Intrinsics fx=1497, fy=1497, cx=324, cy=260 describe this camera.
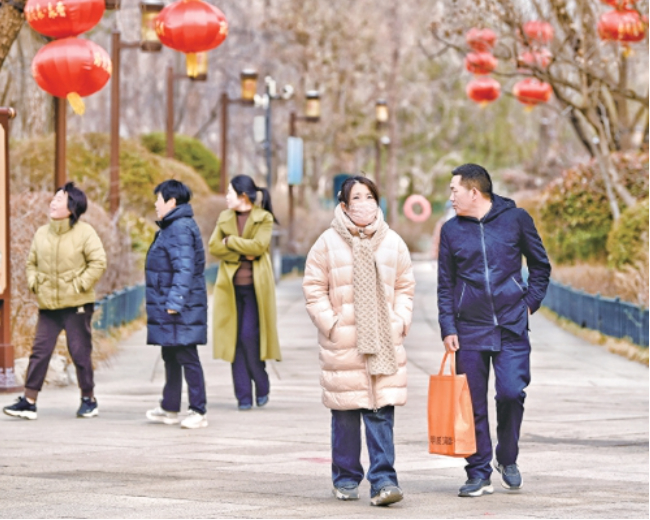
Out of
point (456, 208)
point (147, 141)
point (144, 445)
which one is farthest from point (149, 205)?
point (456, 208)

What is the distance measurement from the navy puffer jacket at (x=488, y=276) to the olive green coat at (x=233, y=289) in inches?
163

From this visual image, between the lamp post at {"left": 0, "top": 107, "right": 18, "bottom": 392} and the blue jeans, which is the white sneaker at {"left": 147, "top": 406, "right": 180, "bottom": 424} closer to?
the lamp post at {"left": 0, "top": 107, "right": 18, "bottom": 392}

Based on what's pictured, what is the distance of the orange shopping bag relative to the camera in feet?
25.3

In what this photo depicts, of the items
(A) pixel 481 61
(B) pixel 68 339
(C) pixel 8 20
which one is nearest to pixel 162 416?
(B) pixel 68 339

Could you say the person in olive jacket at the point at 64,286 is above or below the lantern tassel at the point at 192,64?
below

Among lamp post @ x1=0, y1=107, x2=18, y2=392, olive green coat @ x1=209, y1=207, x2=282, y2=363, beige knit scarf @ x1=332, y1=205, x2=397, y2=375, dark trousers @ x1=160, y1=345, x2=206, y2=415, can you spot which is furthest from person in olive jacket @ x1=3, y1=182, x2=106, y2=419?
beige knit scarf @ x1=332, y1=205, x2=397, y2=375

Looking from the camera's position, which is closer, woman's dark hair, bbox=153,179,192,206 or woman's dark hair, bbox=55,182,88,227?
woman's dark hair, bbox=153,179,192,206

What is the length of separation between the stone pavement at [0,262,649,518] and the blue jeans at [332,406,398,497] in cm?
15

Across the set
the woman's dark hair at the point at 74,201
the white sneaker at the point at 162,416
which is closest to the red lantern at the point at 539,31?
the woman's dark hair at the point at 74,201

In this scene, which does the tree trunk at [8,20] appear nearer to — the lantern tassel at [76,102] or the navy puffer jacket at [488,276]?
the lantern tassel at [76,102]

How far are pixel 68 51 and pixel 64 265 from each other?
2.01 m

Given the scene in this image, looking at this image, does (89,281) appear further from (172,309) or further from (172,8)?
(172,8)

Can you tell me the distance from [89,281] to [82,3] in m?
2.35

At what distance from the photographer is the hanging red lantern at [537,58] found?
20562 millimetres
